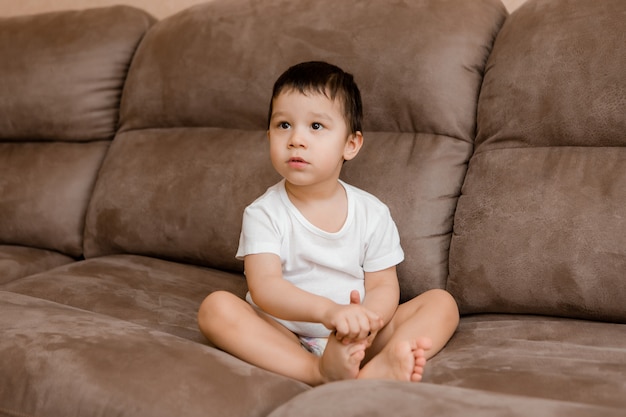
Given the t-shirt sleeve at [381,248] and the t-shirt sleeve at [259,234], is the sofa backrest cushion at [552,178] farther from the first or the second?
the t-shirt sleeve at [259,234]

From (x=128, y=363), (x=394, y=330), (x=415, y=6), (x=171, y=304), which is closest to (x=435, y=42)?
(x=415, y=6)

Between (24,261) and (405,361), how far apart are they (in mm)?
1291

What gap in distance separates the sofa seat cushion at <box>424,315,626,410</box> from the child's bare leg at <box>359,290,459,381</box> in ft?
0.13

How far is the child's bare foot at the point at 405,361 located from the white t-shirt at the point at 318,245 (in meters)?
0.27

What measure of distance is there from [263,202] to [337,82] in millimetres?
298

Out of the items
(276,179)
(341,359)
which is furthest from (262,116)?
(341,359)

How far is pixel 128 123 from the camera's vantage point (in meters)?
2.09

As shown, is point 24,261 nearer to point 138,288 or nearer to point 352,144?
point 138,288

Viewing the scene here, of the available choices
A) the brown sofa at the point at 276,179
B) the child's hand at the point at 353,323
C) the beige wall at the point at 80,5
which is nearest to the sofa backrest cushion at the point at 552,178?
the brown sofa at the point at 276,179

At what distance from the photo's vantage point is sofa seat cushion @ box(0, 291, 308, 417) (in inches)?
39.8

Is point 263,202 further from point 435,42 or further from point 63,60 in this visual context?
point 63,60

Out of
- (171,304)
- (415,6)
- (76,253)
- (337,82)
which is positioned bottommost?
(76,253)

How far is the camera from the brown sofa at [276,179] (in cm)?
107

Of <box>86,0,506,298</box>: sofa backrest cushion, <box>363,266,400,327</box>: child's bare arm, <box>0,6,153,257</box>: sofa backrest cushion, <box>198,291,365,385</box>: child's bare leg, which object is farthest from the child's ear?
<box>0,6,153,257</box>: sofa backrest cushion
